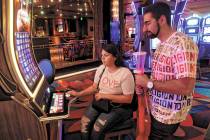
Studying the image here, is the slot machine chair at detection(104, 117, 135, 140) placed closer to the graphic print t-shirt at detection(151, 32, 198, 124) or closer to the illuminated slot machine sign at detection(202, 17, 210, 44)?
the graphic print t-shirt at detection(151, 32, 198, 124)

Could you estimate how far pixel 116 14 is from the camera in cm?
985

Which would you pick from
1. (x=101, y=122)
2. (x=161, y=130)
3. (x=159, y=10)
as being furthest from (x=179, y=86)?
(x=101, y=122)

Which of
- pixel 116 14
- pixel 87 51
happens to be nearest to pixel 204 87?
pixel 116 14

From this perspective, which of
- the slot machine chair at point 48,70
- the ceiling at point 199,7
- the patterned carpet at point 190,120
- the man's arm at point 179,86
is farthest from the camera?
the ceiling at point 199,7

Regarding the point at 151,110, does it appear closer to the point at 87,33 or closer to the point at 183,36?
the point at 183,36

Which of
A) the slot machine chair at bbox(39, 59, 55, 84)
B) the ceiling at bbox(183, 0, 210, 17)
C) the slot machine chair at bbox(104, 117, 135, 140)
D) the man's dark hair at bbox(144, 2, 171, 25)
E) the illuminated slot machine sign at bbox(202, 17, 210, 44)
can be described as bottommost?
the slot machine chair at bbox(104, 117, 135, 140)

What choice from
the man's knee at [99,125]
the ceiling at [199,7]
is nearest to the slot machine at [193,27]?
the ceiling at [199,7]

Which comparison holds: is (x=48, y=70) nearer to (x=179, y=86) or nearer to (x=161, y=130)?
(x=161, y=130)

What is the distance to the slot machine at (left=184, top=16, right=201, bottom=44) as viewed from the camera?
870 cm

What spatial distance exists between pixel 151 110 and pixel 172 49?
466 mm

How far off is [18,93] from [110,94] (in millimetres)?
1005

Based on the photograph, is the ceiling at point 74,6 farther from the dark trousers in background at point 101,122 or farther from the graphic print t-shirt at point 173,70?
the graphic print t-shirt at point 173,70

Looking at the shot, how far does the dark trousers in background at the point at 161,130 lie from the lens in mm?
1514

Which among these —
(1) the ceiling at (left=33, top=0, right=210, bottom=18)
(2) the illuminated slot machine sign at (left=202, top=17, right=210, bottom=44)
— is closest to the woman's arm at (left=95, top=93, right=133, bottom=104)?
(1) the ceiling at (left=33, top=0, right=210, bottom=18)
